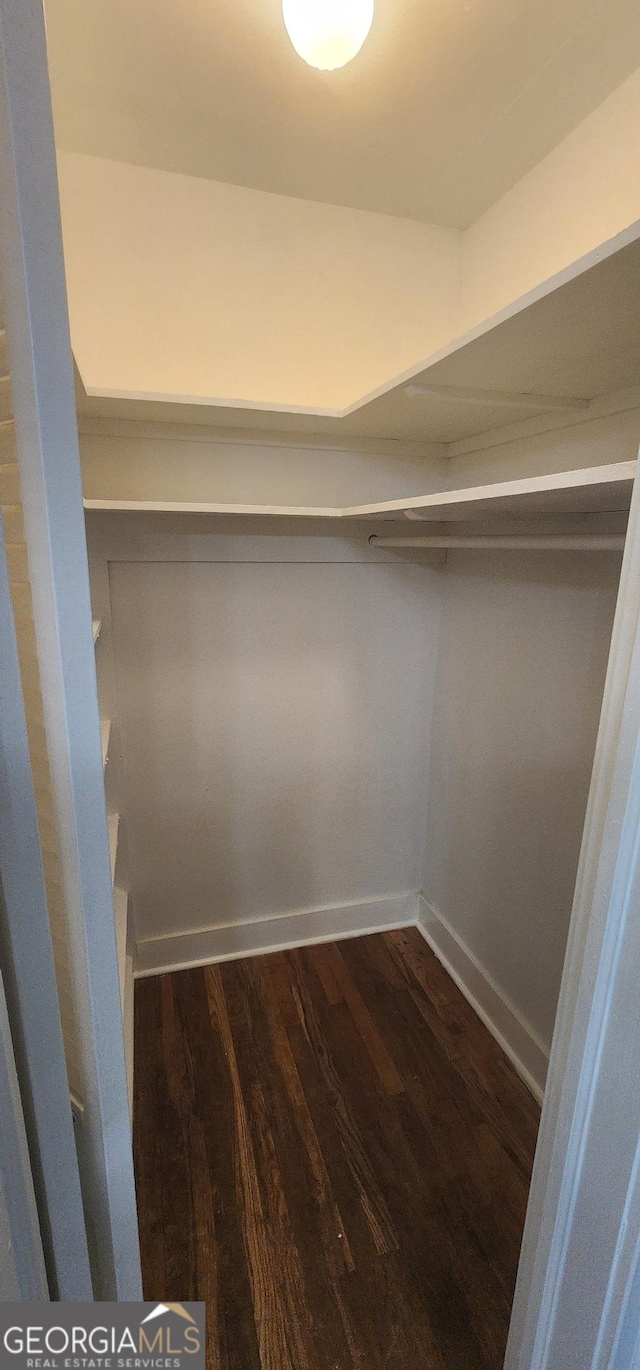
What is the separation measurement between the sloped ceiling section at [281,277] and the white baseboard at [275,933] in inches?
71.4

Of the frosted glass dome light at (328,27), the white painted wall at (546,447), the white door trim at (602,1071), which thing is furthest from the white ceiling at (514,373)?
the frosted glass dome light at (328,27)

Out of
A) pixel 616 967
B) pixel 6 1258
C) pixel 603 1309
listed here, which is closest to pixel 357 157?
pixel 616 967

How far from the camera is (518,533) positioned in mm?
1632

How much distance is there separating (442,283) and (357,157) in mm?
458

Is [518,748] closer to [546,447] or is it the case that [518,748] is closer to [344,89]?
[546,447]

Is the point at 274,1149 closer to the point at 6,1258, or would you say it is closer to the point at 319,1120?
the point at 319,1120

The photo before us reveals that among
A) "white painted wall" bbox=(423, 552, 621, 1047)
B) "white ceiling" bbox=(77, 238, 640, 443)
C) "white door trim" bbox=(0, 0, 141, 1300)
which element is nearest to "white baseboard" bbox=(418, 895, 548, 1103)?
"white painted wall" bbox=(423, 552, 621, 1047)

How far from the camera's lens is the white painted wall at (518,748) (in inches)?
55.4

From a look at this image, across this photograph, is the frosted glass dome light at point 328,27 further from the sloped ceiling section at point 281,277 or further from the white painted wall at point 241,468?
the white painted wall at point 241,468

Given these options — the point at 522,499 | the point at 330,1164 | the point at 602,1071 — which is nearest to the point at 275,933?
the point at 330,1164

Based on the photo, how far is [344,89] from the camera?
114cm

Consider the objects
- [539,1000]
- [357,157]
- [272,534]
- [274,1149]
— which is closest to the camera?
[357,157]

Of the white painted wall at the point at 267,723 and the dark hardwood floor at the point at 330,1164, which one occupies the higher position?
the white painted wall at the point at 267,723

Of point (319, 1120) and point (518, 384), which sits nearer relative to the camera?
point (518, 384)
